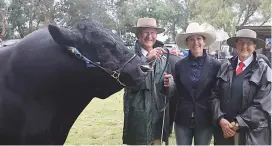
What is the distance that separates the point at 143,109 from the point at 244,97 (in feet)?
3.60

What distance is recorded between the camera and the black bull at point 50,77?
10.4 ft

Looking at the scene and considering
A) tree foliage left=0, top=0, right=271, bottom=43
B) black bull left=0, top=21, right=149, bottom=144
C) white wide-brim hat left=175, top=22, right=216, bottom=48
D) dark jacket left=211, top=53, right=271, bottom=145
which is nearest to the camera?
black bull left=0, top=21, right=149, bottom=144

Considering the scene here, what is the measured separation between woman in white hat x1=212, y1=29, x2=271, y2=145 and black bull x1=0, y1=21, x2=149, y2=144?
3.29ft

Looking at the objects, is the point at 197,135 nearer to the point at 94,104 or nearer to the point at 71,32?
the point at 71,32

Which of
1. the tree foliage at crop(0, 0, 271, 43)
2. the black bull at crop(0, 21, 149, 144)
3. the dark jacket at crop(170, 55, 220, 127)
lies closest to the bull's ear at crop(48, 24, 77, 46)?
the black bull at crop(0, 21, 149, 144)

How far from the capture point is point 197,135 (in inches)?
159

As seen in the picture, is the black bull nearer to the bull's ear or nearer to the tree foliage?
the bull's ear

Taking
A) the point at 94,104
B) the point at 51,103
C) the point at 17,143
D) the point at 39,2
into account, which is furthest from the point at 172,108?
the point at 39,2

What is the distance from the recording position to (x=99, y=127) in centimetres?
779

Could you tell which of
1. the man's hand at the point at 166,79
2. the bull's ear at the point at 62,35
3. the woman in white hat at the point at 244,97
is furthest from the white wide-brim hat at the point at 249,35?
the bull's ear at the point at 62,35

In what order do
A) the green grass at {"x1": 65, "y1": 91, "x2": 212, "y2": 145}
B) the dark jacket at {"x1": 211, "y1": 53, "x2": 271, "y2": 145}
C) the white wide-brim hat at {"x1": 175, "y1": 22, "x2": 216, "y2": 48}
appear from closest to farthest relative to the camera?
the dark jacket at {"x1": 211, "y1": 53, "x2": 271, "y2": 145}
the white wide-brim hat at {"x1": 175, "y1": 22, "x2": 216, "y2": 48}
the green grass at {"x1": 65, "y1": 91, "x2": 212, "y2": 145}

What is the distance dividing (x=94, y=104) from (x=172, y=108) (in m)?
6.60

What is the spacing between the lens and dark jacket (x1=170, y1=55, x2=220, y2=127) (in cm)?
393

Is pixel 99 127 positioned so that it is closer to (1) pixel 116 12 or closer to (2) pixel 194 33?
(2) pixel 194 33
